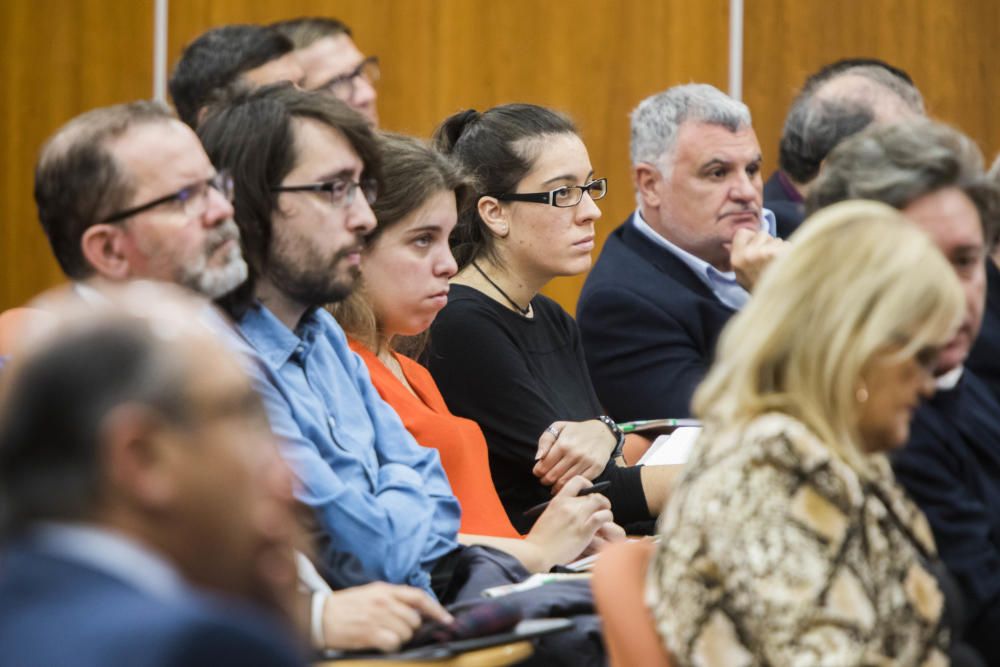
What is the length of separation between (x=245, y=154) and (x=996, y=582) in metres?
1.37

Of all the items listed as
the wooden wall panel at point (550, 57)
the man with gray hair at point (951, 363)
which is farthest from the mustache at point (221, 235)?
the wooden wall panel at point (550, 57)

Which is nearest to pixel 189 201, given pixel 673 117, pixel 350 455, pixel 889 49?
pixel 350 455

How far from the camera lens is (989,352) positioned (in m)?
2.35

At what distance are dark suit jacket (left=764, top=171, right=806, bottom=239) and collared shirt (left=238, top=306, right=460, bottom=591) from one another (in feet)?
5.40

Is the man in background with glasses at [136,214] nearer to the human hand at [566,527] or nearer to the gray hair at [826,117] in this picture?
the human hand at [566,527]

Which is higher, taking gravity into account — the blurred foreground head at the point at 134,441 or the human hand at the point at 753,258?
the blurred foreground head at the point at 134,441

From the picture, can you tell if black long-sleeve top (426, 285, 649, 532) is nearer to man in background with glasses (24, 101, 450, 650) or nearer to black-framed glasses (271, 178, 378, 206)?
black-framed glasses (271, 178, 378, 206)

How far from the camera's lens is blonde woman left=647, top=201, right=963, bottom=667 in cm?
145

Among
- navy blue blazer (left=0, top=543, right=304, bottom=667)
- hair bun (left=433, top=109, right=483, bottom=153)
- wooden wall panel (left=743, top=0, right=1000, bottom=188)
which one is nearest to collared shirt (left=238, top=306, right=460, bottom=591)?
hair bun (left=433, top=109, right=483, bottom=153)

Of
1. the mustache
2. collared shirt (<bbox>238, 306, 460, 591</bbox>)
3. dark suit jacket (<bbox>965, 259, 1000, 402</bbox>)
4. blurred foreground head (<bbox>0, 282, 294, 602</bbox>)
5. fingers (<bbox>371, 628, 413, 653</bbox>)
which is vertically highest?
blurred foreground head (<bbox>0, 282, 294, 602</bbox>)

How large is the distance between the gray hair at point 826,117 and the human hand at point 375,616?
2154mm

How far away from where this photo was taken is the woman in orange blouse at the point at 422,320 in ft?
8.82

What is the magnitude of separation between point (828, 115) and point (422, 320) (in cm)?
154

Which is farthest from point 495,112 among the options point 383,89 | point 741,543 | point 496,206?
point 741,543
